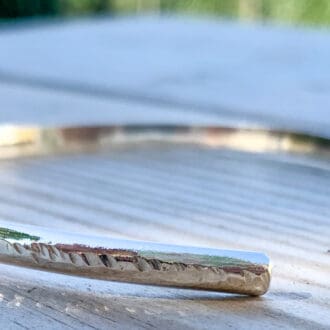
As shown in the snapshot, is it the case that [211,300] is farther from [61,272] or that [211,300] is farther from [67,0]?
[67,0]

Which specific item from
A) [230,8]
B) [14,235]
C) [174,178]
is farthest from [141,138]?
[230,8]

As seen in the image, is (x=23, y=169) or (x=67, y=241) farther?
(x=23, y=169)

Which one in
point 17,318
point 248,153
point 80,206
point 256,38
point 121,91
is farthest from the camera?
point 256,38

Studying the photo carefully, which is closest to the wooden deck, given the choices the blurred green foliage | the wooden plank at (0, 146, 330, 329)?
the wooden plank at (0, 146, 330, 329)

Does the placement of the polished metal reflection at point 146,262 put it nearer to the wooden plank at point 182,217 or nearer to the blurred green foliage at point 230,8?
the wooden plank at point 182,217

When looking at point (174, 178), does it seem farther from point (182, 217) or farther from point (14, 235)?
point (14, 235)

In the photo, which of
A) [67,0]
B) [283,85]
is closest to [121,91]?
[283,85]

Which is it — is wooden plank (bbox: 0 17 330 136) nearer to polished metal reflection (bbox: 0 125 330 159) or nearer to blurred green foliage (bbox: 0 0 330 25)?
polished metal reflection (bbox: 0 125 330 159)

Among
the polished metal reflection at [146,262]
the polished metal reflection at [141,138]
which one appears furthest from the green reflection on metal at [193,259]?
the polished metal reflection at [141,138]
